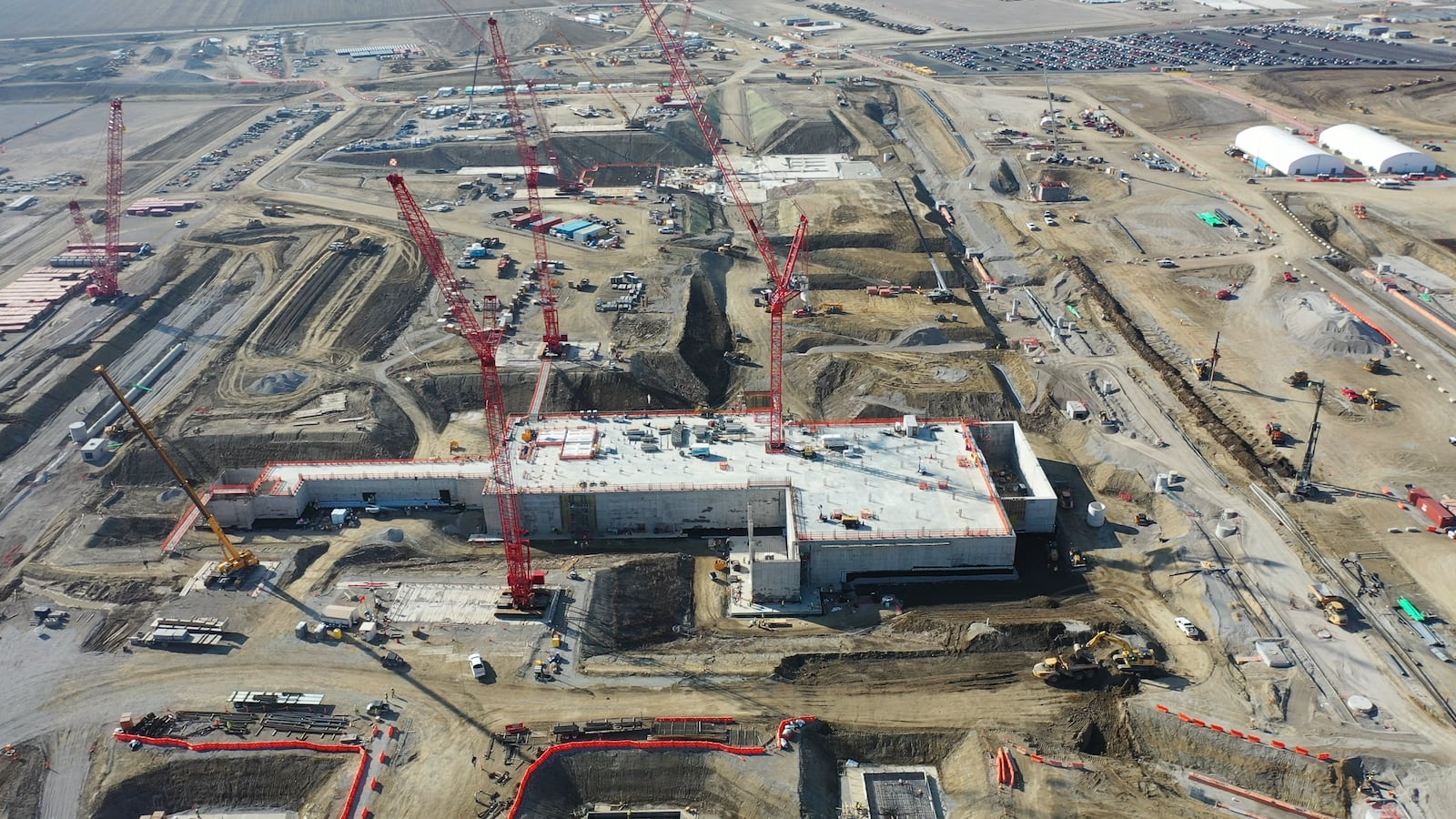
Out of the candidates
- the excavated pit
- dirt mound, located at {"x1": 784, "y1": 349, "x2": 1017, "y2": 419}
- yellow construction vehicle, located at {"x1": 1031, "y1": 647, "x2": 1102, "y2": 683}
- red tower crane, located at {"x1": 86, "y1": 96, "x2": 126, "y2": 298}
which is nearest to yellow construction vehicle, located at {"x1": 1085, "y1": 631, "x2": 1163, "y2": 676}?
yellow construction vehicle, located at {"x1": 1031, "y1": 647, "x2": 1102, "y2": 683}

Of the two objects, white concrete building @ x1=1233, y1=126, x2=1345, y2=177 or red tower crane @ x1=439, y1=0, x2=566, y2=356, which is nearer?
red tower crane @ x1=439, y1=0, x2=566, y2=356

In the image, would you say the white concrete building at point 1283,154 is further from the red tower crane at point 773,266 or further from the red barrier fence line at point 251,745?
the red barrier fence line at point 251,745

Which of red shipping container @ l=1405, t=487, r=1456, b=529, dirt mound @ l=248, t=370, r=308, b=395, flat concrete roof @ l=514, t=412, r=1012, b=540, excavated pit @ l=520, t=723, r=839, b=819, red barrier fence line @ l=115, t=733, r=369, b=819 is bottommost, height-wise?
excavated pit @ l=520, t=723, r=839, b=819

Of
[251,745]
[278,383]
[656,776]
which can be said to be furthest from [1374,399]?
[278,383]

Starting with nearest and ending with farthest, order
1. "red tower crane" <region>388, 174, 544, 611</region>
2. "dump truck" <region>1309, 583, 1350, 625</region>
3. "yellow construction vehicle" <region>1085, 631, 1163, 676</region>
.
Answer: "yellow construction vehicle" <region>1085, 631, 1163, 676</region>
"dump truck" <region>1309, 583, 1350, 625</region>
"red tower crane" <region>388, 174, 544, 611</region>

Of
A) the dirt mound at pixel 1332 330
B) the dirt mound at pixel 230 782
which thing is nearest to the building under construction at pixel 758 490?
the dirt mound at pixel 230 782

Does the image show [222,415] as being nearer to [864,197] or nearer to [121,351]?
[121,351]

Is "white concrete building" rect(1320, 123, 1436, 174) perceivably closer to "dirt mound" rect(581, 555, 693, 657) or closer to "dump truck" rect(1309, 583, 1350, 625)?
"dump truck" rect(1309, 583, 1350, 625)

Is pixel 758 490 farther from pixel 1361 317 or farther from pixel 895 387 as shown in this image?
pixel 1361 317
